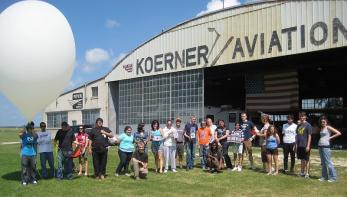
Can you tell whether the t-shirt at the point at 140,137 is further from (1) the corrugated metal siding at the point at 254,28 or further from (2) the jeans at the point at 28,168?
(1) the corrugated metal siding at the point at 254,28

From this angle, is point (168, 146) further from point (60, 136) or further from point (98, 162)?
point (60, 136)

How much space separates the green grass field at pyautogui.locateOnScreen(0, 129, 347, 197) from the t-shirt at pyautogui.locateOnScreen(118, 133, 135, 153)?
815mm

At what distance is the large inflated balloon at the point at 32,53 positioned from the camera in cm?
858

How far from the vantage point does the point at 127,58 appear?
29.5m

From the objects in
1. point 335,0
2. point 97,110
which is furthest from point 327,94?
point 97,110

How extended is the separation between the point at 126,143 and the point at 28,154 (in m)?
2.70

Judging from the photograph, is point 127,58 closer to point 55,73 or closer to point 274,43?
point 274,43

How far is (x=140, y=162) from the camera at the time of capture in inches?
444

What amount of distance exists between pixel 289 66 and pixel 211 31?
5.18m

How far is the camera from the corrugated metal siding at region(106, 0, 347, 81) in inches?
720

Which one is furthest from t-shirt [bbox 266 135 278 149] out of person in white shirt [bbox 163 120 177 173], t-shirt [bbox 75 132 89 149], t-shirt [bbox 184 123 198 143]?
t-shirt [bbox 75 132 89 149]

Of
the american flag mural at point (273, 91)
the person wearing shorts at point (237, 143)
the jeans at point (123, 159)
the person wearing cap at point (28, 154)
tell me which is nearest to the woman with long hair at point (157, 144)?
the jeans at point (123, 159)

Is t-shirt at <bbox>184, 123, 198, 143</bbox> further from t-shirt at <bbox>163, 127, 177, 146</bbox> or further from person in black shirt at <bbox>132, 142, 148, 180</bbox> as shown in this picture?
person in black shirt at <bbox>132, 142, 148, 180</bbox>

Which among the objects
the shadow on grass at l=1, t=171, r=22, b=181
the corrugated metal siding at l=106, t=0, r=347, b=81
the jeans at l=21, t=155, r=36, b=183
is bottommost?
the shadow on grass at l=1, t=171, r=22, b=181
